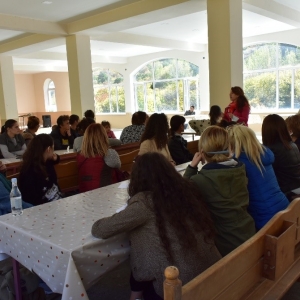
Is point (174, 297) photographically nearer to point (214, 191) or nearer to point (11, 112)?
point (214, 191)

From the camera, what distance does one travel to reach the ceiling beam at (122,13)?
227 inches

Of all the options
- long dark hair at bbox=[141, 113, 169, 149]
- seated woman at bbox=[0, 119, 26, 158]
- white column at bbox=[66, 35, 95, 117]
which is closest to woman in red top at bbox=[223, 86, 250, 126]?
long dark hair at bbox=[141, 113, 169, 149]

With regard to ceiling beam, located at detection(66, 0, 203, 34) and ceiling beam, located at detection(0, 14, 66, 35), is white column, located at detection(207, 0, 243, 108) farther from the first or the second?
ceiling beam, located at detection(0, 14, 66, 35)

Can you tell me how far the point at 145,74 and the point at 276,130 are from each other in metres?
13.1

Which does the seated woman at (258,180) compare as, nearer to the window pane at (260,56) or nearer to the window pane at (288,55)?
the window pane at (288,55)

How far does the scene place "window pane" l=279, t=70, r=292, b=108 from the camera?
11180 millimetres

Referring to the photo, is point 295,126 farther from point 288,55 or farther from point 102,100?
point 102,100

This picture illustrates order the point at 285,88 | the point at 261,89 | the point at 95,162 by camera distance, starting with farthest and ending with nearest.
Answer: the point at 261,89
the point at 285,88
the point at 95,162

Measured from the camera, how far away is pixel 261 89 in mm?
11781

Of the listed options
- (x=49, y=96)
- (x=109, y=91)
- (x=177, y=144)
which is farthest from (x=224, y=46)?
(x=49, y=96)

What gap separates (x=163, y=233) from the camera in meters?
1.53

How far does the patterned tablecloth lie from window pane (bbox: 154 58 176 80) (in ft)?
41.8

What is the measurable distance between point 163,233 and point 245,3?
5.17 meters

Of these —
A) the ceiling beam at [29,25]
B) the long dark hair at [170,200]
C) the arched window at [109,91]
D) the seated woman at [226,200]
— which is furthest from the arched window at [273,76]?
the long dark hair at [170,200]
